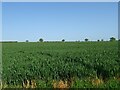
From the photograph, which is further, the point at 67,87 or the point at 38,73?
the point at 38,73

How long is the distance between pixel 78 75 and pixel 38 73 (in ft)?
8.22

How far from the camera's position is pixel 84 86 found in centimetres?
1544

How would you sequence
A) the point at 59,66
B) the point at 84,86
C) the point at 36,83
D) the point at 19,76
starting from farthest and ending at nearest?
the point at 59,66 → the point at 19,76 → the point at 36,83 → the point at 84,86

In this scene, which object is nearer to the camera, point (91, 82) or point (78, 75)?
point (91, 82)

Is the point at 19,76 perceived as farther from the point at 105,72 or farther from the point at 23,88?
the point at 105,72

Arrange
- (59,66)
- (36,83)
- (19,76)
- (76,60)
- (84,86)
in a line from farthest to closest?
(76,60)
(59,66)
(19,76)
(36,83)
(84,86)

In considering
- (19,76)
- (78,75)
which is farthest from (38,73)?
(78,75)

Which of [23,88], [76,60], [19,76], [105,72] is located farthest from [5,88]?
[76,60]

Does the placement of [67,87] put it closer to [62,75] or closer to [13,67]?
[62,75]

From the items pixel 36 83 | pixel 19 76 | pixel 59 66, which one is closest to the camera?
pixel 36 83

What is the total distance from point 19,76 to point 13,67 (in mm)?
1979

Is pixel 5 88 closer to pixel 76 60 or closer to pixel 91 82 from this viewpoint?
pixel 91 82

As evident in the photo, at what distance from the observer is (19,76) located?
1878cm

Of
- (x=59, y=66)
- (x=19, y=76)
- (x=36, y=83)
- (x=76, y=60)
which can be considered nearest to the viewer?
(x=36, y=83)
